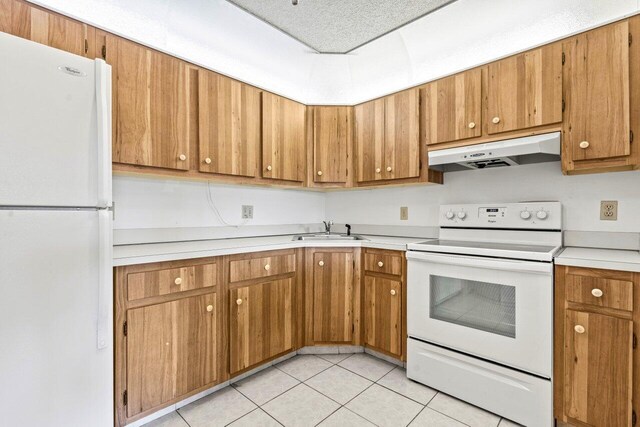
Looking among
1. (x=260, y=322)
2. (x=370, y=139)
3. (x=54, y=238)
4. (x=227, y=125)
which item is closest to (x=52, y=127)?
(x=54, y=238)

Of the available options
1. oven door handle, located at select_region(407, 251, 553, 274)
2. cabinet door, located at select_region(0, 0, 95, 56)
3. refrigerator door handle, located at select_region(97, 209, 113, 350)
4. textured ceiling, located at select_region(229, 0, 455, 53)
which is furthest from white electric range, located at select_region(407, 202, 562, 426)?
cabinet door, located at select_region(0, 0, 95, 56)

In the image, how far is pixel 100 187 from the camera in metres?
1.27

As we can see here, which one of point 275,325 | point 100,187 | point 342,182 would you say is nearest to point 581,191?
point 342,182

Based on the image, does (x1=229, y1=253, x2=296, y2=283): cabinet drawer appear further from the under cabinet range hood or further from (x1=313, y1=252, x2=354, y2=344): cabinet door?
the under cabinet range hood

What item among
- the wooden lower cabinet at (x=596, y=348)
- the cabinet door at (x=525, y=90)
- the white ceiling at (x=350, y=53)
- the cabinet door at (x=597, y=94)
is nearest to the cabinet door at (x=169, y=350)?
the white ceiling at (x=350, y=53)

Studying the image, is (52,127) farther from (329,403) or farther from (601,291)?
(601,291)

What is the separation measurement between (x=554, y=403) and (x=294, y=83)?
3.02 meters

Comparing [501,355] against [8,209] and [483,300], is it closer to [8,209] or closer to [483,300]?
[483,300]

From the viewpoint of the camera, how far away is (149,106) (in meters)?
1.81

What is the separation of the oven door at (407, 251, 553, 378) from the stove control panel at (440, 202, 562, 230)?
0.53m

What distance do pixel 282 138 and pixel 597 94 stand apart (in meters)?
2.07

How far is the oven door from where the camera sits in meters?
1.59

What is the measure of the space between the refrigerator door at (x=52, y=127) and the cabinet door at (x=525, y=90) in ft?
7.24

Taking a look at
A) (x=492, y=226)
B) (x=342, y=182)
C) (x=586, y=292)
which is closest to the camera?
(x=586, y=292)
